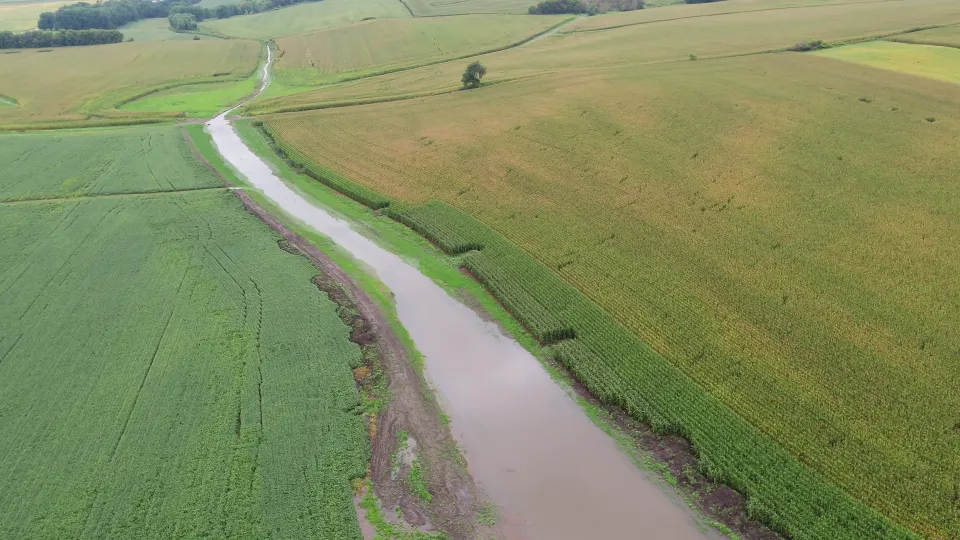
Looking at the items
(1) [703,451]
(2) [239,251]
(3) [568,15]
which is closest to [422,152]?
(2) [239,251]

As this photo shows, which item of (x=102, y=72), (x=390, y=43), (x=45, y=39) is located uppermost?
(x=45, y=39)

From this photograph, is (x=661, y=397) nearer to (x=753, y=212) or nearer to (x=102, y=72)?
(x=753, y=212)

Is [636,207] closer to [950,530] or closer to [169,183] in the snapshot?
[950,530]

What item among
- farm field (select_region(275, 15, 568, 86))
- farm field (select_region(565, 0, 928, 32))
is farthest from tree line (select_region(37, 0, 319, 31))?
farm field (select_region(565, 0, 928, 32))

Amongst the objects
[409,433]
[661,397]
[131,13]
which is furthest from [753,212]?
[131,13]

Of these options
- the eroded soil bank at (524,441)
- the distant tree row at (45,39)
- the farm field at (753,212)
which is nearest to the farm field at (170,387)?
the eroded soil bank at (524,441)
